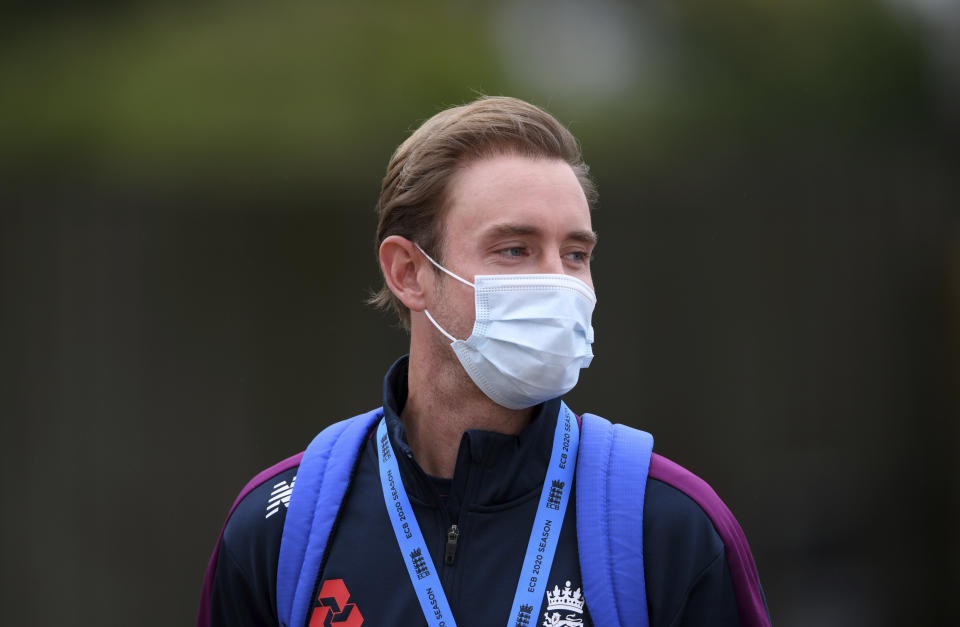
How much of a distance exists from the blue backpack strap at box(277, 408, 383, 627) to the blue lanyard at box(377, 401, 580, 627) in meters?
0.11

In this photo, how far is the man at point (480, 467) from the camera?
99.0 inches

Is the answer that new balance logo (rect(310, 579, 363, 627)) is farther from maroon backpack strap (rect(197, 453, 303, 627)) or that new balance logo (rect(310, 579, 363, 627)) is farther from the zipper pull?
maroon backpack strap (rect(197, 453, 303, 627))

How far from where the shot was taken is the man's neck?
2.83m

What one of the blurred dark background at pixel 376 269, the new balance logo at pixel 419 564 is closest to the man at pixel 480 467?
the new balance logo at pixel 419 564

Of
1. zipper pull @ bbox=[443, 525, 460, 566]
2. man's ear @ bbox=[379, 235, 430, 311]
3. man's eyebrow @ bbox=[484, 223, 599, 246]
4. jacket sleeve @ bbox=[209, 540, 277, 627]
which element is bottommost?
jacket sleeve @ bbox=[209, 540, 277, 627]

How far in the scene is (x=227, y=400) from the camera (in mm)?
7387

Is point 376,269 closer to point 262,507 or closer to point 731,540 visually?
point 262,507

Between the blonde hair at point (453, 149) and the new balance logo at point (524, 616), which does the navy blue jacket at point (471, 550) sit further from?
the blonde hair at point (453, 149)

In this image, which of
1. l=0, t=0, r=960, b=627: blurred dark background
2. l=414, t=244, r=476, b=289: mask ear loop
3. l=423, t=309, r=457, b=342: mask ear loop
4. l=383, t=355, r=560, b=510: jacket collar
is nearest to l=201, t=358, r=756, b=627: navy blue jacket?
l=383, t=355, r=560, b=510: jacket collar

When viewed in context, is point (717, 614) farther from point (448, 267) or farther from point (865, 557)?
point (865, 557)

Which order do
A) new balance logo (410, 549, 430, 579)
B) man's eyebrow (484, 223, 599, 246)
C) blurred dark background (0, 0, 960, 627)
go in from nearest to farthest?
new balance logo (410, 549, 430, 579), man's eyebrow (484, 223, 599, 246), blurred dark background (0, 0, 960, 627)

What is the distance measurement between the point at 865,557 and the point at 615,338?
8.31ft

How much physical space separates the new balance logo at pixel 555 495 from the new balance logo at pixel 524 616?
0.25 meters

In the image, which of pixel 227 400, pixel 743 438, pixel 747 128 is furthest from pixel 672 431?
pixel 227 400
